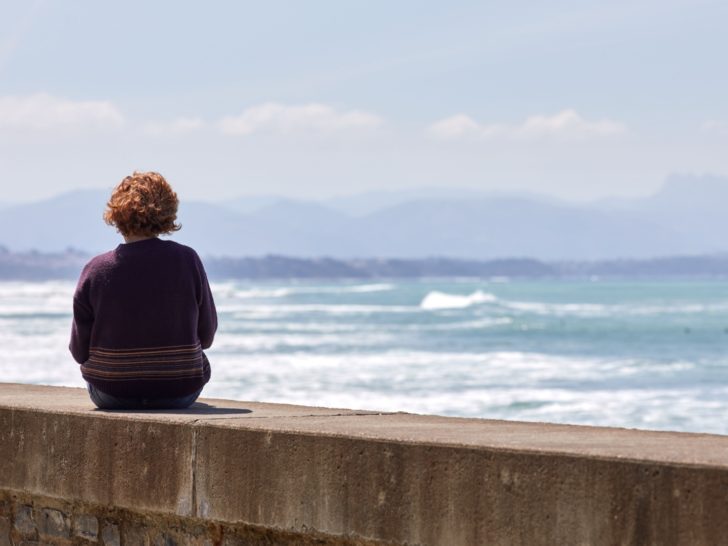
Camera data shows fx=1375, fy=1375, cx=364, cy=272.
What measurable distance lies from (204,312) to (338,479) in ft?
4.79

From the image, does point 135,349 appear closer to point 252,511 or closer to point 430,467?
point 252,511

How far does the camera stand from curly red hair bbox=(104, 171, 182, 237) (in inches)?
209

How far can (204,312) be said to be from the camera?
18.0ft

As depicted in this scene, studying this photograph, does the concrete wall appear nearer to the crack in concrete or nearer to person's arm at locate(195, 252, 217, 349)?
the crack in concrete

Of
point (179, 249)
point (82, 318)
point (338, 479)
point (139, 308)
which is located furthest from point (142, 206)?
point (338, 479)

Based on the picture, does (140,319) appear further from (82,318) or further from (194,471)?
(194,471)

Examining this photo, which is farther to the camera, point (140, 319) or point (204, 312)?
point (204, 312)

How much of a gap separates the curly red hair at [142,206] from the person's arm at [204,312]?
8.6 inches

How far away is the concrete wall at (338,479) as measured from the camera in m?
3.59

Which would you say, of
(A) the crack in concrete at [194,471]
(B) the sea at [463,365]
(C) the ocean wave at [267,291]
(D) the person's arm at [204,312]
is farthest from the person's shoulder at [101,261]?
(C) the ocean wave at [267,291]

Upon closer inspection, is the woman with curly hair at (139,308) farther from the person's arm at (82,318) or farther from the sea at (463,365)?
the sea at (463,365)

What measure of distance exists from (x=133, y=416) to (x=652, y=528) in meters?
2.11

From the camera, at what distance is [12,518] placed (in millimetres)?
5469

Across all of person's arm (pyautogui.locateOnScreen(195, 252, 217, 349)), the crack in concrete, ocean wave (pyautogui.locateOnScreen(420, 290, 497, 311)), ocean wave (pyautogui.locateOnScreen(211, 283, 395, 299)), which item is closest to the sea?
person's arm (pyautogui.locateOnScreen(195, 252, 217, 349))
